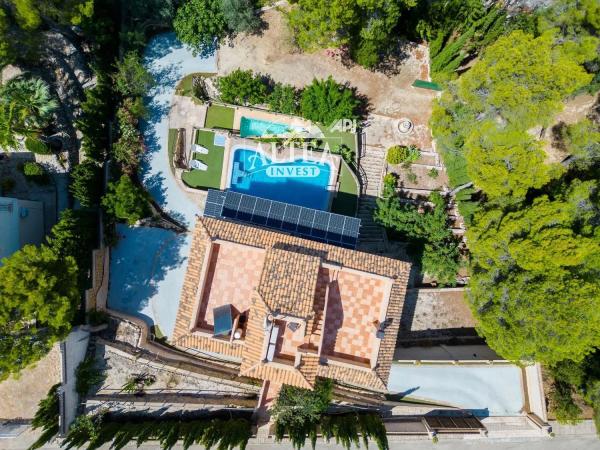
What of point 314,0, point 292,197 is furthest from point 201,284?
point 314,0

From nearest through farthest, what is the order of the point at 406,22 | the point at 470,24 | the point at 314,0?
the point at 314,0
the point at 470,24
the point at 406,22

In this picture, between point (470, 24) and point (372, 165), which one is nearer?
point (470, 24)

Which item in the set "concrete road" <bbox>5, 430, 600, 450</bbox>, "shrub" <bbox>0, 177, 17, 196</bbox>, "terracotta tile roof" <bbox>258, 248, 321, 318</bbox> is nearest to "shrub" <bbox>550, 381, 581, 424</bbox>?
"concrete road" <bbox>5, 430, 600, 450</bbox>

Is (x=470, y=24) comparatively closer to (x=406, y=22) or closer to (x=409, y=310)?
(x=406, y=22)

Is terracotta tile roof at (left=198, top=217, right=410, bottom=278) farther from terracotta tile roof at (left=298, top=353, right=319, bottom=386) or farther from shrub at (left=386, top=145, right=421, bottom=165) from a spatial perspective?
shrub at (left=386, top=145, right=421, bottom=165)

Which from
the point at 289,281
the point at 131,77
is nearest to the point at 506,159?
the point at 289,281

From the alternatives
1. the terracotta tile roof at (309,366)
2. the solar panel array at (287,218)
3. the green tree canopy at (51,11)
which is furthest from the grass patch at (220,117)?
the terracotta tile roof at (309,366)

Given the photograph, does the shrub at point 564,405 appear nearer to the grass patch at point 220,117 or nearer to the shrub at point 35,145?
the grass patch at point 220,117
